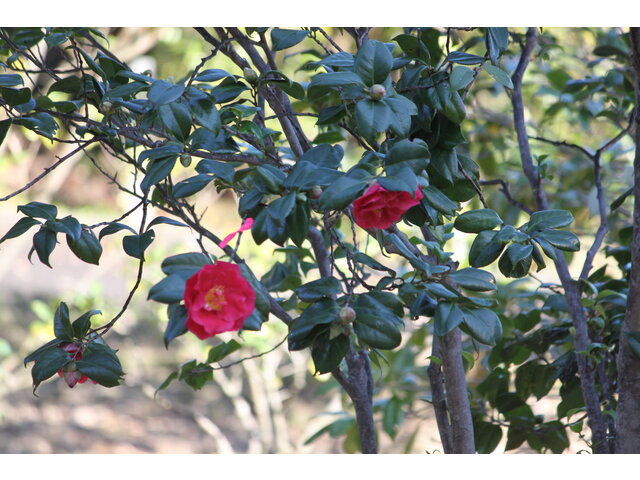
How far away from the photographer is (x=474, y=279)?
760 mm

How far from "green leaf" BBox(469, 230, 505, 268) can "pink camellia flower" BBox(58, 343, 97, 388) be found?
0.49m

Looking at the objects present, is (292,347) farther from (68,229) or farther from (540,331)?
(540,331)

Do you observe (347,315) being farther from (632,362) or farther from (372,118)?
(632,362)

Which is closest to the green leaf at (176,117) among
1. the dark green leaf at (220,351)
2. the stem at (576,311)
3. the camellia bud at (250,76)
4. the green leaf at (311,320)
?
the camellia bud at (250,76)

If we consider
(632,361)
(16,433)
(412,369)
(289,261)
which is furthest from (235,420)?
(632,361)

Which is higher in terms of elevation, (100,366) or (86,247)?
(86,247)

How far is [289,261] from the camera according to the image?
136 centimetres

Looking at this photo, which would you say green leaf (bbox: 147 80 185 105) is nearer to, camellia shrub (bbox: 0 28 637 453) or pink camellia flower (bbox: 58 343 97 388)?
camellia shrub (bbox: 0 28 637 453)

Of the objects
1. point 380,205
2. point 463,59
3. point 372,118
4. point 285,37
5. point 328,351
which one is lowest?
point 328,351

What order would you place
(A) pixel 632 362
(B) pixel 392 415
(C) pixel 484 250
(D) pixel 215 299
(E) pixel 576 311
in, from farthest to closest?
(B) pixel 392 415 < (E) pixel 576 311 < (A) pixel 632 362 < (C) pixel 484 250 < (D) pixel 215 299

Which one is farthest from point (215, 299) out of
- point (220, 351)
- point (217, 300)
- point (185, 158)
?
point (220, 351)

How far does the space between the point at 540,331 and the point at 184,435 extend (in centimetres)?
261

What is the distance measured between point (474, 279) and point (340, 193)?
0.22 meters

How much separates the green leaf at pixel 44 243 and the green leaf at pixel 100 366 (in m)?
0.12
